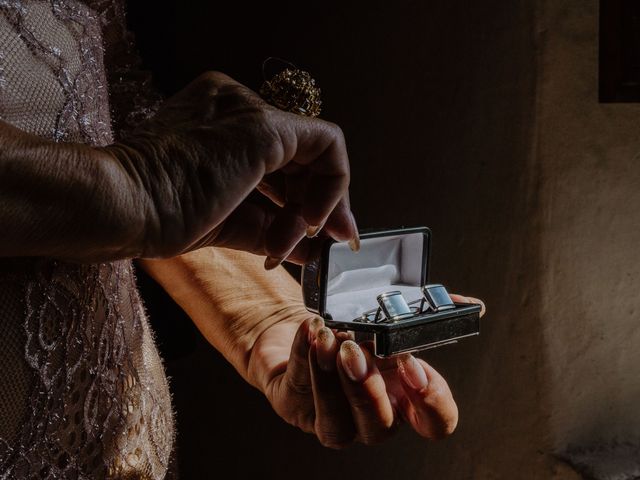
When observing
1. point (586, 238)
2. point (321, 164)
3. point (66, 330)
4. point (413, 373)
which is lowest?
point (586, 238)

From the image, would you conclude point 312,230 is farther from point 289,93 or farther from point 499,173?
point 499,173

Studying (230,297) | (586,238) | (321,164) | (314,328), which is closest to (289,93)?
(321,164)

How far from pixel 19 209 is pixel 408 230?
1.76ft

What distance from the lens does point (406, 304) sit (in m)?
0.81

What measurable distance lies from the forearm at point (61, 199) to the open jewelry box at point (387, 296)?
0.32 m

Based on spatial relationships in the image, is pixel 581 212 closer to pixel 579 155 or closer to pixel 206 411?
pixel 579 155

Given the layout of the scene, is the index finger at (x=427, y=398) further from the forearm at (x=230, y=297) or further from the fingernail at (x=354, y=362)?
the forearm at (x=230, y=297)

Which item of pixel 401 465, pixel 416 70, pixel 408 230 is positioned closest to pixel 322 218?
pixel 408 230

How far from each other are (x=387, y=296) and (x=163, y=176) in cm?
39

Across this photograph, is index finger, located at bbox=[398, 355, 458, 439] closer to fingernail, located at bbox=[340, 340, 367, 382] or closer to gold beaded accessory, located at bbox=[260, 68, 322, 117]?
fingernail, located at bbox=[340, 340, 367, 382]

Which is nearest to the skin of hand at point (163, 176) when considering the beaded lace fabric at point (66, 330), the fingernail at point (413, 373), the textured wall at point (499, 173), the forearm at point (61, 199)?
the forearm at point (61, 199)

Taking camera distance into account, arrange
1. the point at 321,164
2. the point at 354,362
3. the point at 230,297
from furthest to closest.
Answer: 1. the point at 230,297
2. the point at 354,362
3. the point at 321,164

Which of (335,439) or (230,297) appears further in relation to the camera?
(230,297)

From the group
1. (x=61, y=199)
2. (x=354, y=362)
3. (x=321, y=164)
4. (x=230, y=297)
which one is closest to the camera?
(x=61, y=199)
